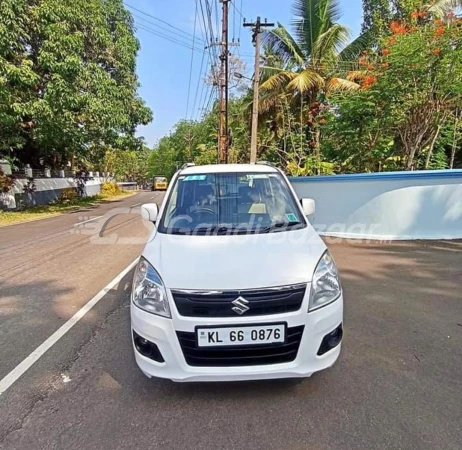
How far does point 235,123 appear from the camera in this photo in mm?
27641

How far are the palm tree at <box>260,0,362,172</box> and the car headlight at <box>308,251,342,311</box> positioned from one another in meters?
13.1

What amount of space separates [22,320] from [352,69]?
655 inches

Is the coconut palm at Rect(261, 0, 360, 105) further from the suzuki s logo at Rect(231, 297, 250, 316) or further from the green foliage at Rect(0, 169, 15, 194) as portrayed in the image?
the suzuki s logo at Rect(231, 297, 250, 316)

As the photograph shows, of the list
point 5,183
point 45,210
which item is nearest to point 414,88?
point 5,183

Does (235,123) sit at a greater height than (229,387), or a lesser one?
greater

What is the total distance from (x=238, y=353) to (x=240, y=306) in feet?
1.04

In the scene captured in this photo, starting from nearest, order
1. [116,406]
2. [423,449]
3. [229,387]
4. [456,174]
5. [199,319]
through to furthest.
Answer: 1. [423,449]
2. [199,319]
3. [116,406]
4. [229,387]
5. [456,174]

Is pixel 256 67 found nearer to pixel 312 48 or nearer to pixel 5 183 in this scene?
pixel 312 48

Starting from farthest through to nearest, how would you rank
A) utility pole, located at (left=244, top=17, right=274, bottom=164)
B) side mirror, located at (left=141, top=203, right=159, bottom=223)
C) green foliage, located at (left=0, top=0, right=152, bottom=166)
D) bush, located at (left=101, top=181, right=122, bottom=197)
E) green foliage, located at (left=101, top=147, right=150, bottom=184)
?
green foliage, located at (left=101, top=147, right=150, bottom=184) → bush, located at (left=101, top=181, right=122, bottom=197) → utility pole, located at (left=244, top=17, right=274, bottom=164) → green foliage, located at (left=0, top=0, right=152, bottom=166) → side mirror, located at (left=141, top=203, right=159, bottom=223)

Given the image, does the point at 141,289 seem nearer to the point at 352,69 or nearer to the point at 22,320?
the point at 22,320

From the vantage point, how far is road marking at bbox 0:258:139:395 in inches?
114

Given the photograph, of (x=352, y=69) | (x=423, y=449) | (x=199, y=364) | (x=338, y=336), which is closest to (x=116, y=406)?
(x=199, y=364)

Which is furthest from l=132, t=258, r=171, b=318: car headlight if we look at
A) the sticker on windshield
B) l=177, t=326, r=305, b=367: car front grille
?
the sticker on windshield

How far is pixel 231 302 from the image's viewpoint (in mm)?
2338
